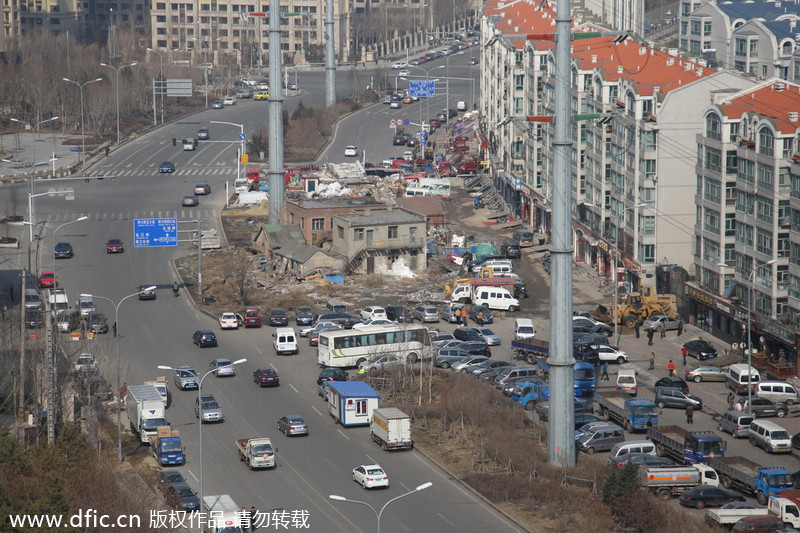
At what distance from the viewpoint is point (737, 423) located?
51.7 metres

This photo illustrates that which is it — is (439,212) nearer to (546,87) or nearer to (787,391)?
(546,87)

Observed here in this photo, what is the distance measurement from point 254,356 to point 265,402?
7833mm

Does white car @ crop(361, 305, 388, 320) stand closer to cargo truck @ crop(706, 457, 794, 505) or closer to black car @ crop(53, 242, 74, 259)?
black car @ crop(53, 242, 74, 259)

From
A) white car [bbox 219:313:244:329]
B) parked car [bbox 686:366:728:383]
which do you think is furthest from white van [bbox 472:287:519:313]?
parked car [bbox 686:366:728:383]

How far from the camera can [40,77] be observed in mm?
142875

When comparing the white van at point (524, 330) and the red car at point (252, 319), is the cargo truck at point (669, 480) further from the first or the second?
the red car at point (252, 319)

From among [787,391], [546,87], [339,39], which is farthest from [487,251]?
[339,39]

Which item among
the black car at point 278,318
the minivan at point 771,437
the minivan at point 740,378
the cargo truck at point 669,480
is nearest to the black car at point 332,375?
the black car at point 278,318

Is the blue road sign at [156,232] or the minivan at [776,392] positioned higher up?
the blue road sign at [156,232]

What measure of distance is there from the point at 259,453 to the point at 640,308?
2956 cm

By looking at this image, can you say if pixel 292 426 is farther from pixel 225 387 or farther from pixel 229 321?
pixel 229 321

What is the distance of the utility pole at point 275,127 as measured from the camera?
91438mm

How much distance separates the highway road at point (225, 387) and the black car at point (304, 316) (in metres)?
2.71

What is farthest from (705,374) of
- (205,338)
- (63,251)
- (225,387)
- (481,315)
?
(63,251)
